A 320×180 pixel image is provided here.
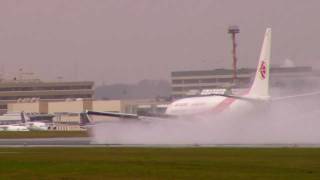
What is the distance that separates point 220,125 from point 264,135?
41.8ft

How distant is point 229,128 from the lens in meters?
101

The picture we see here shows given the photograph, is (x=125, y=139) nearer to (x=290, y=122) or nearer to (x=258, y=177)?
(x=290, y=122)

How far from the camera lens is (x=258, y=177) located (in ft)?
134

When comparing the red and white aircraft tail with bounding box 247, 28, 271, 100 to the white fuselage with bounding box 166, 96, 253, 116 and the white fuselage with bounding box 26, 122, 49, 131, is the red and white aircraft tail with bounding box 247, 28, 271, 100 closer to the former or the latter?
the white fuselage with bounding box 166, 96, 253, 116

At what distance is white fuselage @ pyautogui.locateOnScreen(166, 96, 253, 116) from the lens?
4186 inches

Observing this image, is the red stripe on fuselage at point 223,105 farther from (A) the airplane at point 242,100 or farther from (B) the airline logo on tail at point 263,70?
(B) the airline logo on tail at point 263,70

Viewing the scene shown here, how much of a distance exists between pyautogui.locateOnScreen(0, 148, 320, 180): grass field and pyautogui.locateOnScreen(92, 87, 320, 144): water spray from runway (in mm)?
28343

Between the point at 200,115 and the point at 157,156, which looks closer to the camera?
the point at 157,156

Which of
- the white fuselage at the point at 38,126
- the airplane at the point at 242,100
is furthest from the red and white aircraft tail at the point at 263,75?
the white fuselage at the point at 38,126

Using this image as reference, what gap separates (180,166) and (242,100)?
58.1 metres

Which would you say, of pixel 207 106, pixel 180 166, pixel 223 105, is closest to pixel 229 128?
pixel 223 105

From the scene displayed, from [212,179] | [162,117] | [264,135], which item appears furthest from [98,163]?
[162,117]

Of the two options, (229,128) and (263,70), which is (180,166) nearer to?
(229,128)

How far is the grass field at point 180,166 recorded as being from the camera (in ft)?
141
